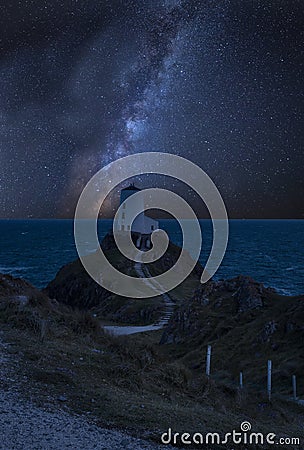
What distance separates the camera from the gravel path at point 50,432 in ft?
18.6

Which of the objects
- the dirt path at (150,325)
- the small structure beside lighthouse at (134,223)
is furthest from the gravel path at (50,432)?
the small structure beside lighthouse at (134,223)

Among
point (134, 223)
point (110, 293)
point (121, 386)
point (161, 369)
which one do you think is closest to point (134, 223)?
point (134, 223)

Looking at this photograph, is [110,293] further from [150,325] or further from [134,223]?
[134,223]

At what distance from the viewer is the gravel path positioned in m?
5.66

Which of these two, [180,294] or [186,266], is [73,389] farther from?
[186,266]

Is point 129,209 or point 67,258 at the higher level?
point 129,209

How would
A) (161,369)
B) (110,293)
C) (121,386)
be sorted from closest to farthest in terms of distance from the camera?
(121,386), (161,369), (110,293)

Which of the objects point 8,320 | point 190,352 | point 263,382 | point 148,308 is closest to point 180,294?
point 148,308

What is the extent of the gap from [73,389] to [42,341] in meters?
3.71

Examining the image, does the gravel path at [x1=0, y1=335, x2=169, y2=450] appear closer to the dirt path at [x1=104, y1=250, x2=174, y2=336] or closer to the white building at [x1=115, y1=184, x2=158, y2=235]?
the dirt path at [x1=104, y1=250, x2=174, y2=336]

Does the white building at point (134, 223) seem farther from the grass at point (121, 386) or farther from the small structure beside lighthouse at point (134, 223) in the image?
the grass at point (121, 386)

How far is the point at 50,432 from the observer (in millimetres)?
6027

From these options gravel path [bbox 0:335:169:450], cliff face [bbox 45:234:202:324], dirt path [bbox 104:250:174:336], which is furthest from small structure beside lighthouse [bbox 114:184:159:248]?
gravel path [bbox 0:335:169:450]

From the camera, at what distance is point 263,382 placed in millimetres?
14789
